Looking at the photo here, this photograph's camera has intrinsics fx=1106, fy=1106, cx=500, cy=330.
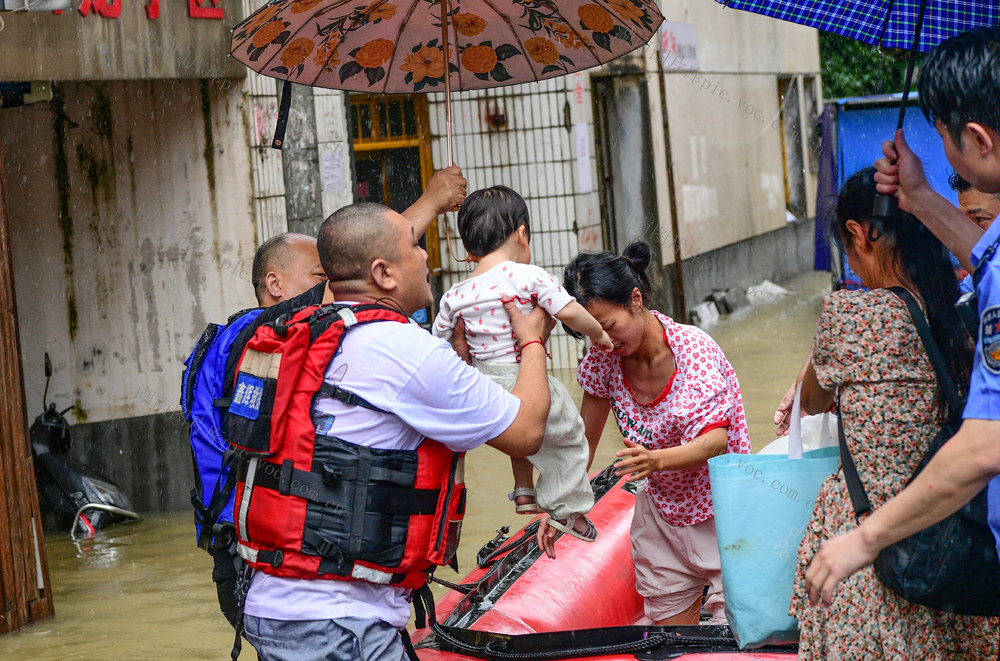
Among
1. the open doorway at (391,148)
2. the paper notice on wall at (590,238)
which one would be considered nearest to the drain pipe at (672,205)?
the paper notice on wall at (590,238)

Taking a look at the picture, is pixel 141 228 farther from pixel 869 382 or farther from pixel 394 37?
pixel 869 382

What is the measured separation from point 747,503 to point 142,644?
Answer: 4089mm

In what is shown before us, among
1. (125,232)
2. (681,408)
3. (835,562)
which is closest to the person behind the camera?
(835,562)

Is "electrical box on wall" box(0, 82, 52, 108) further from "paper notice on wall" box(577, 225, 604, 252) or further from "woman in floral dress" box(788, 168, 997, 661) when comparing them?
"paper notice on wall" box(577, 225, 604, 252)

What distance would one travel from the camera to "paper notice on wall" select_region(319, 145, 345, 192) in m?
8.18

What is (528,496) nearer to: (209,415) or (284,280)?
(209,415)

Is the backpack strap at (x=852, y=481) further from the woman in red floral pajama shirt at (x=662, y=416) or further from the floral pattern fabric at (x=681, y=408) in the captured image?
the floral pattern fabric at (x=681, y=408)

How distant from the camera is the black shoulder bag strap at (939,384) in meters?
2.22

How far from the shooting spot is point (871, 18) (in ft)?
10.8

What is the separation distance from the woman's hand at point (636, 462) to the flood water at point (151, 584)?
291 centimetres

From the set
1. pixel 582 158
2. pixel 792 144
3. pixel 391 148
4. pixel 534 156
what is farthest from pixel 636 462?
pixel 792 144

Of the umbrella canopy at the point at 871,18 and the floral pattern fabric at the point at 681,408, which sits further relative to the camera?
the floral pattern fabric at the point at 681,408

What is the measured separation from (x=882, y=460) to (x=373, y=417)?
1.09 m

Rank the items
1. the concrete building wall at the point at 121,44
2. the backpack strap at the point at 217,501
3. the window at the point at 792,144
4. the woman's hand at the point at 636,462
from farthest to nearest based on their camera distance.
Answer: the window at the point at 792,144
the concrete building wall at the point at 121,44
the woman's hand at the point at 636,462
the backpack strap at the point at 217,501
